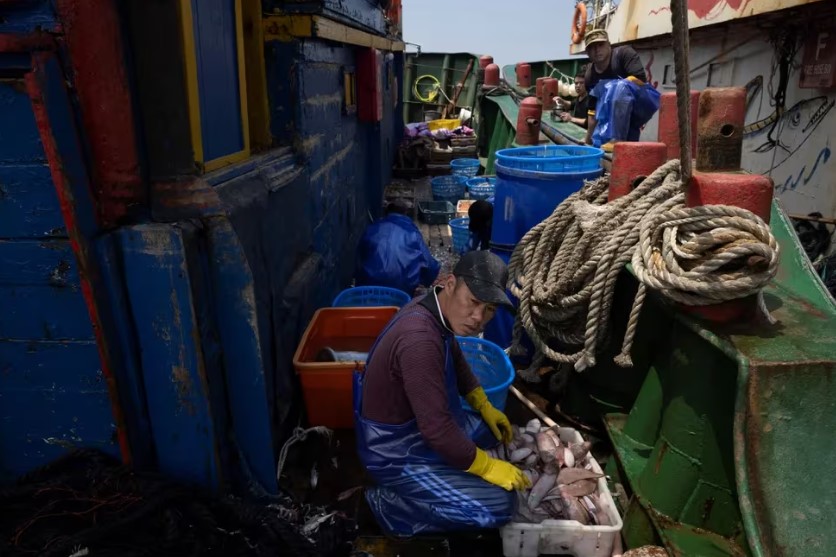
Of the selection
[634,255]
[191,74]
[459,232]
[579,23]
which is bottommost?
[459,232]

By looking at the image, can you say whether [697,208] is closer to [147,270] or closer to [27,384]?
[147,270]

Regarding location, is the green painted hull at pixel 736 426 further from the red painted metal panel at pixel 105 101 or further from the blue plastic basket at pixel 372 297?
the red painted metal panel at pixel 105 101

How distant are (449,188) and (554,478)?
7.55 meters

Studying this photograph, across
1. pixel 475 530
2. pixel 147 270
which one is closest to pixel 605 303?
pixel 475 530

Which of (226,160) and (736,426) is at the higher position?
(226,160)

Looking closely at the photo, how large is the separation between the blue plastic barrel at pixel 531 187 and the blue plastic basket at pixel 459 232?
7.20 feet

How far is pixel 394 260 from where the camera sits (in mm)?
5418

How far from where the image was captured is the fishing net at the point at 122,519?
2.04 m

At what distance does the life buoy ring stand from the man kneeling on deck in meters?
17.4

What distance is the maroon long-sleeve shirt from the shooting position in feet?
7.94

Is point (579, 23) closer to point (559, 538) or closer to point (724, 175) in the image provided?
point (724, 175)

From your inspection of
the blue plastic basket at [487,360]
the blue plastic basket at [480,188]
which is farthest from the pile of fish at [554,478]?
the blue plastic basket at [480,188]

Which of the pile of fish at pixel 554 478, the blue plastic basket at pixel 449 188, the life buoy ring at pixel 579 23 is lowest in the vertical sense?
the pile of fish at pixel 554 478

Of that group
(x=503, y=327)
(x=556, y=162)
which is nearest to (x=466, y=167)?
(x=556, y=162)
